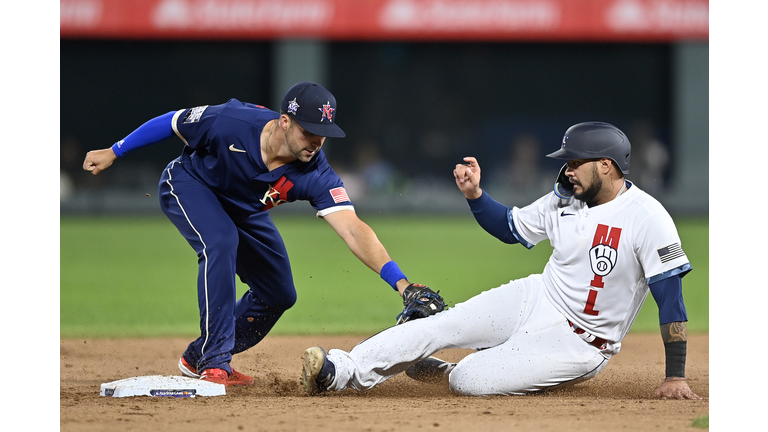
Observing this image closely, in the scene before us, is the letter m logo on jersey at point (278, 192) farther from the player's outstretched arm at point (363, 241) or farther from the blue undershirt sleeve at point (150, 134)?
the blue undershirt sleeve at point (150, 134)

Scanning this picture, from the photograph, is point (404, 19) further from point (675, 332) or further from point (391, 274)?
point (675, 332)

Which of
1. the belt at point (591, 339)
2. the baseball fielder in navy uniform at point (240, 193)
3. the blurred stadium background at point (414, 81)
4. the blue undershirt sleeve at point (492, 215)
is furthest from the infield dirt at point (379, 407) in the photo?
the blurred stadium background at point (414, 81)

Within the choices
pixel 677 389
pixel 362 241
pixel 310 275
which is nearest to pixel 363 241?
pixel 362 241

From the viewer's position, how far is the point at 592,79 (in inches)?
898

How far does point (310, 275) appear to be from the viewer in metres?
11.1

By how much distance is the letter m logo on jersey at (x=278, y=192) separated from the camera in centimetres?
486

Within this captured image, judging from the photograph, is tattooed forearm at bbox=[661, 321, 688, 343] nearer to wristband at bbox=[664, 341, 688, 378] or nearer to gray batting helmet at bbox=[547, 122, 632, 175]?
wristband at bbox=[664, 341, 688, 378]

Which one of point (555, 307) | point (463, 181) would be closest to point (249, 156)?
point (463, 181)

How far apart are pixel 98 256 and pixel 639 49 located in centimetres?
1562

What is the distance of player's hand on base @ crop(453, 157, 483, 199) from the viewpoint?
4.72 m

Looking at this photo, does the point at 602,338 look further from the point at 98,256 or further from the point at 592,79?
the point at 592,79

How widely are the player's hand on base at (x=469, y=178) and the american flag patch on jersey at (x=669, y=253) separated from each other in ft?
3.45

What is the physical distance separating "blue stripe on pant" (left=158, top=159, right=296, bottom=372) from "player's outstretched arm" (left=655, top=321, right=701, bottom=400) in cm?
229

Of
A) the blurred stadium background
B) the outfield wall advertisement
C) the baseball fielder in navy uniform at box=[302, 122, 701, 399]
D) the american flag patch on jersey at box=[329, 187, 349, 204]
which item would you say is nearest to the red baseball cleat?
the baseball fielder in navy uniform at box=[302, 122, 701, 399]
